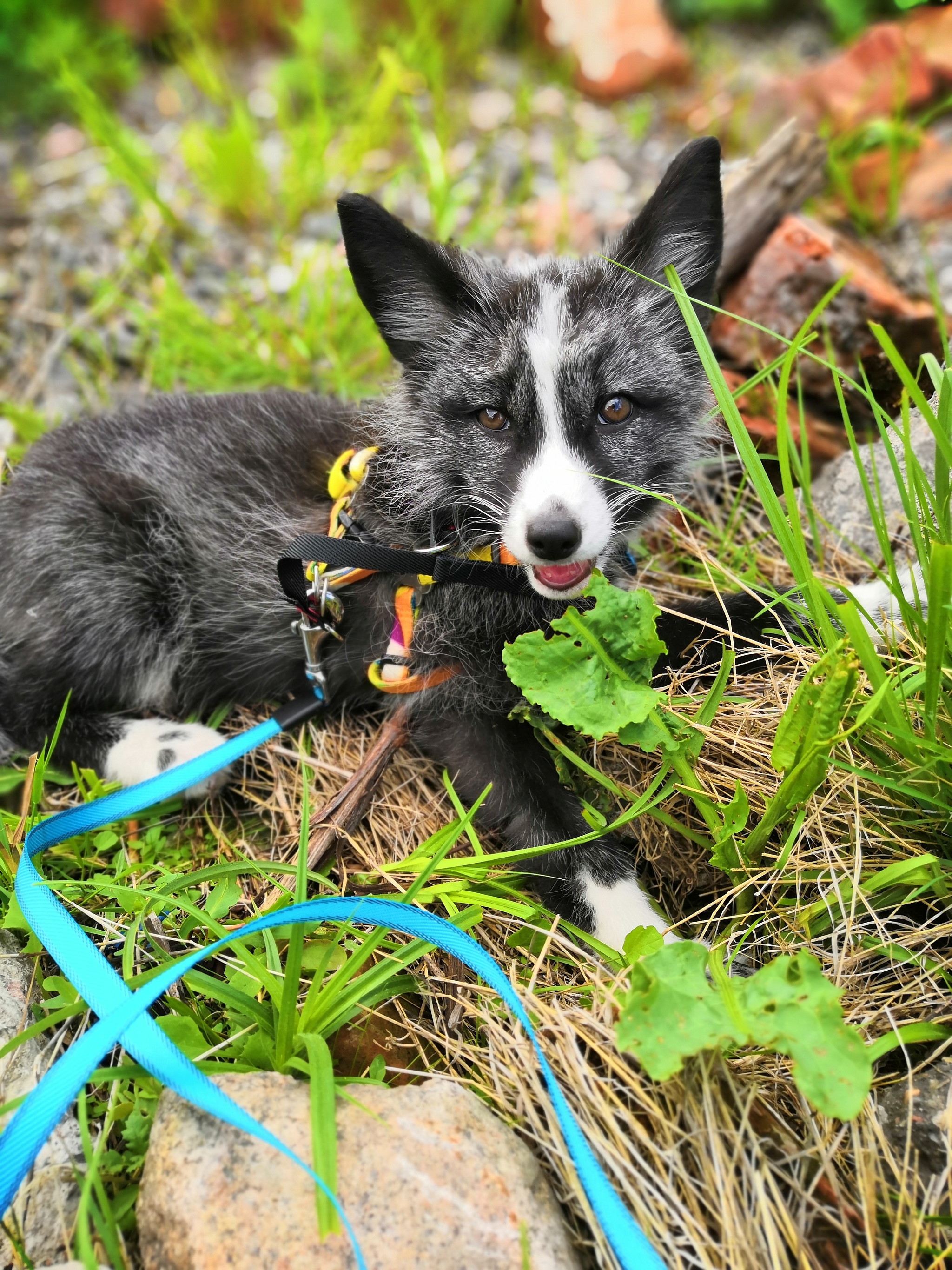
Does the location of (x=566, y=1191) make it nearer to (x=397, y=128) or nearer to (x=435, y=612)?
(x=435, y=612)

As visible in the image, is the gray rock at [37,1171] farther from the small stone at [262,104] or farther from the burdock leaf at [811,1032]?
the small stone at [262,104]

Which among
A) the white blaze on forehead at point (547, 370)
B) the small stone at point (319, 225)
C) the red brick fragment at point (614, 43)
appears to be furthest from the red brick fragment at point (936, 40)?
the white blaze on forehead at point (547, 370)

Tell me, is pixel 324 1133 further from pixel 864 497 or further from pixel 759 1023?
pixel 864 497

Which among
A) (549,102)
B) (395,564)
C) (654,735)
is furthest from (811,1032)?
(549,102)

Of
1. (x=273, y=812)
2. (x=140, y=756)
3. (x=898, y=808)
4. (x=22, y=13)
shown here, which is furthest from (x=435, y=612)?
(x=22, y=13)

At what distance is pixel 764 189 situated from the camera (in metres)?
3.48

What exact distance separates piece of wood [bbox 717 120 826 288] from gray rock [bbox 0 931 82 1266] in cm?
345

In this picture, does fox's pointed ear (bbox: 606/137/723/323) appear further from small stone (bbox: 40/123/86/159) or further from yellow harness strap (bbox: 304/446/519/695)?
small stone (bbox: 40/123/86/159)

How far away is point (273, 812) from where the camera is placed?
257 cm

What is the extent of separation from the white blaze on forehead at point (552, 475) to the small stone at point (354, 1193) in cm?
124

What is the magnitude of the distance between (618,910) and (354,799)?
76 centimetres

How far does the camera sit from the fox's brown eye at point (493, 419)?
231 cm

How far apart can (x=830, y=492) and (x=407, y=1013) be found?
2.15m

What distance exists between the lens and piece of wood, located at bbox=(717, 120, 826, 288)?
11.2 feet
